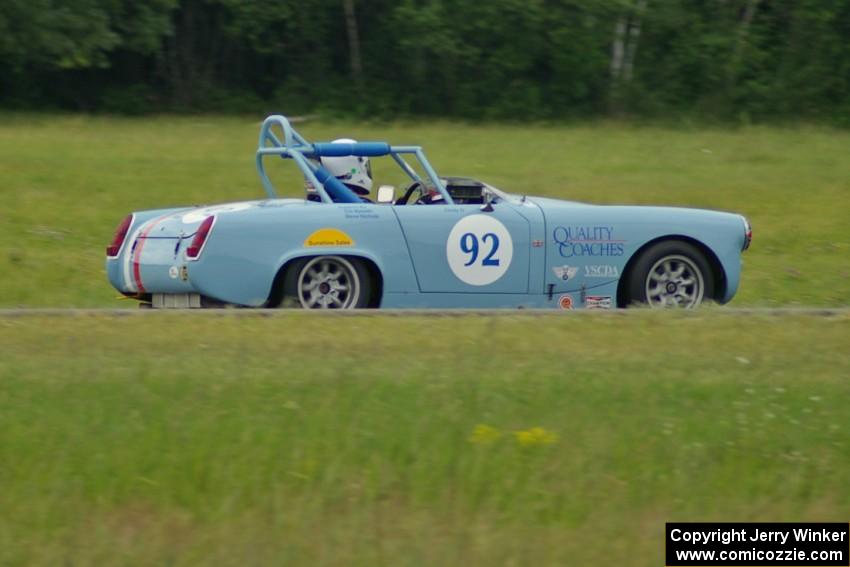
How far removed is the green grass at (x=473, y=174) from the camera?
48.0 ft

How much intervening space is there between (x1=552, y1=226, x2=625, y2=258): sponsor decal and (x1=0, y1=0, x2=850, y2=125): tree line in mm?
21843

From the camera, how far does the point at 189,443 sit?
6.73 metres

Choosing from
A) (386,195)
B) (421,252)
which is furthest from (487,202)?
(386,195)

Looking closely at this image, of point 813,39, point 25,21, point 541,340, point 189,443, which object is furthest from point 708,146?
point 189,443

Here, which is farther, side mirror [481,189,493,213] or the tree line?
the tree line

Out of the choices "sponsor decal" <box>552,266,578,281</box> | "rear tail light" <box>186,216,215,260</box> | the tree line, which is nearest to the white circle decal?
"rear tail light" <box>186,216,215,260</box>

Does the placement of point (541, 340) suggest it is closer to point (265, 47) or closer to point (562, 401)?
point (562, 401)

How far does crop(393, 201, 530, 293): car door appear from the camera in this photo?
978cm

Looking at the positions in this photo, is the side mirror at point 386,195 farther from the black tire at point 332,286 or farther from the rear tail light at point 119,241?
the rear tail light at point 119,241

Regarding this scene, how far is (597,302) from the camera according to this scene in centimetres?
1006

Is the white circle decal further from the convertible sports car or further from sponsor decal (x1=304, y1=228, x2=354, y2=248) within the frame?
sponsor decal (x1=304, y1=228, x2=354, y2=248)

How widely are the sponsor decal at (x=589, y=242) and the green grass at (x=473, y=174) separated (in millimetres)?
3715

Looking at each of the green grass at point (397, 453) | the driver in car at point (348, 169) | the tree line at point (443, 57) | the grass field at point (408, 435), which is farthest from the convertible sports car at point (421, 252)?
the tree line at point (443, 57)

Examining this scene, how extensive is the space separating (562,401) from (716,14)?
28.7 metres
